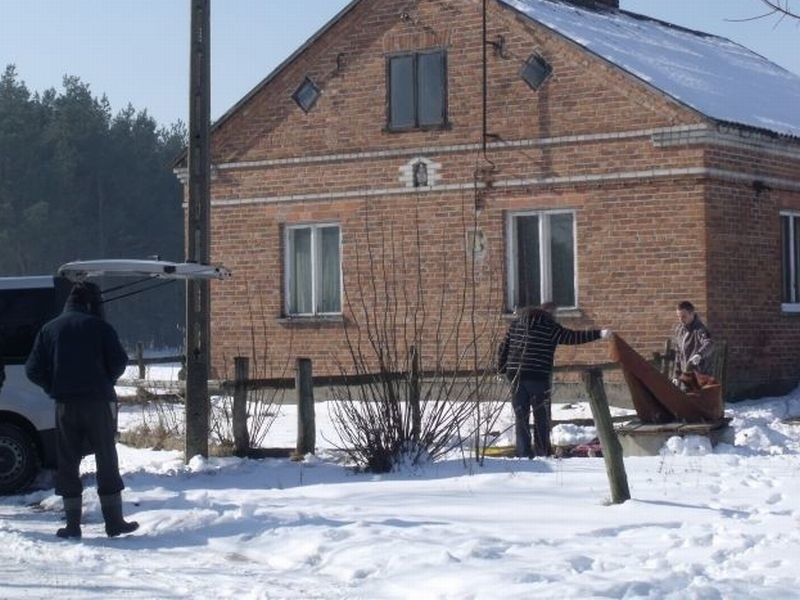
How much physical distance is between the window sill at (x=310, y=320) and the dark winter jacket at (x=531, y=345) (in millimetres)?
9384

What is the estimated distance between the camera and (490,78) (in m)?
24.2

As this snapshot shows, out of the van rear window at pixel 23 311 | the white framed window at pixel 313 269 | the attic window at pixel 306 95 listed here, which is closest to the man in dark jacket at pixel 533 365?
the van rear window at pixel 23 311

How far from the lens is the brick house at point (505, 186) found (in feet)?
→ 74.2

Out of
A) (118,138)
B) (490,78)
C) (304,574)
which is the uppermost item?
(118,138)

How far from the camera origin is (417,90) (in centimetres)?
2500

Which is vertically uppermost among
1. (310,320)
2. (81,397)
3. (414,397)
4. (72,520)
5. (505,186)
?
(505,186)

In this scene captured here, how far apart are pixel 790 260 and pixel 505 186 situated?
446 cm

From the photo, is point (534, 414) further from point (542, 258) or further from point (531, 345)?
point (542, 258)

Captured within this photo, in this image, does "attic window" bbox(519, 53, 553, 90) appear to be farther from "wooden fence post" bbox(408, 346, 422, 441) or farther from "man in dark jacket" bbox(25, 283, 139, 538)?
"man in dark jacket" bbox(25, 283, 139, 538)

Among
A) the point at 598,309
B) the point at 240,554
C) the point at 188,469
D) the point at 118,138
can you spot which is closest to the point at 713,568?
the point at 240,554

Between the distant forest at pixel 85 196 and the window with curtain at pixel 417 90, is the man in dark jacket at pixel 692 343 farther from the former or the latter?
the distant forest at pixel 85 196

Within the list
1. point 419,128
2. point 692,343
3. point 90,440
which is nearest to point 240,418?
point 90,440

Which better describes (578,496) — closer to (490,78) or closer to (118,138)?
(490,78)

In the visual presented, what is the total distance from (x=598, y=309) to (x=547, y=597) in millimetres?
14612
